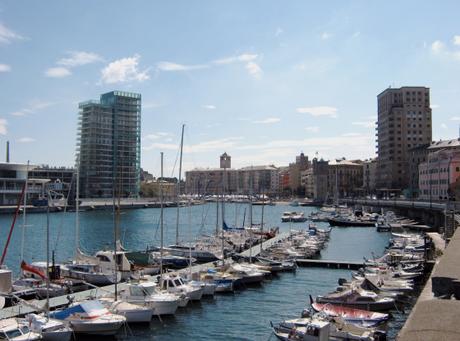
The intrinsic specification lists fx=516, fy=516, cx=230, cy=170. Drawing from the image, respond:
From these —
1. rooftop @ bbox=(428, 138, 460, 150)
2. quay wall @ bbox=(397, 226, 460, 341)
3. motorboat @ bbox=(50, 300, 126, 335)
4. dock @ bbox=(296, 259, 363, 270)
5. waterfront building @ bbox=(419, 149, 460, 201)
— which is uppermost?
rooftop @ bbox=(428, 138, 460, 150)

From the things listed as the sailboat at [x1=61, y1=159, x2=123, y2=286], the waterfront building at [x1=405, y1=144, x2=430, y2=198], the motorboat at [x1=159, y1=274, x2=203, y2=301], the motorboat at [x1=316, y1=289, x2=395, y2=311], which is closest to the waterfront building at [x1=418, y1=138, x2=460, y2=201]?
the waterfront building at [x1=405, y1=144, x2=430, y2=198]

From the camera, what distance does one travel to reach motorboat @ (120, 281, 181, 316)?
3147 centimetres

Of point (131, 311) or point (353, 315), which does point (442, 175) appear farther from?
point (131, 311)

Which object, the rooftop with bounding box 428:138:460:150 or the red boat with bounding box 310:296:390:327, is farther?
the rooftop with bounding box 428:138:460:150

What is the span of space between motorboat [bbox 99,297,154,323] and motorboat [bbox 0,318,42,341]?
562cm

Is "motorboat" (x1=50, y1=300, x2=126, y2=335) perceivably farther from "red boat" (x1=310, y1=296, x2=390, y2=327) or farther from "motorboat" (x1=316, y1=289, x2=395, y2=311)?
"motorboat" (x1=316, y1=289, x2=395, y2=311)

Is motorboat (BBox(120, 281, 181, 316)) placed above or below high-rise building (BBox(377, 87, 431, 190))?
below

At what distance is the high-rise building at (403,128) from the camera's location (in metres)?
189

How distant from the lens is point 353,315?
2903 centimetres

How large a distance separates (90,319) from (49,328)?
250 centimetres

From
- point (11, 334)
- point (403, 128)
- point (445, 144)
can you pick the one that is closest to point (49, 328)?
point (11, 334)

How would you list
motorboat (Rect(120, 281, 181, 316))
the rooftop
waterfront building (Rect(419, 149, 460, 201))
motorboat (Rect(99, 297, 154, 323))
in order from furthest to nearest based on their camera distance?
the rooftop → waterfront building (Rect(419, 149, 460, 201)) → motorboat (Rect(120, 281, 181, 316)) → motorboat (Rect(99, 297, 154, 323))

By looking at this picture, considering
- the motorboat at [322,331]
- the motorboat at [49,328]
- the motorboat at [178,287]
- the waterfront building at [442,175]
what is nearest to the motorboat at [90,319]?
the motorboat at [49,328]

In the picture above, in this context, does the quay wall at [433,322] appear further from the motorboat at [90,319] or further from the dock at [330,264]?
the dock at [330,264]
